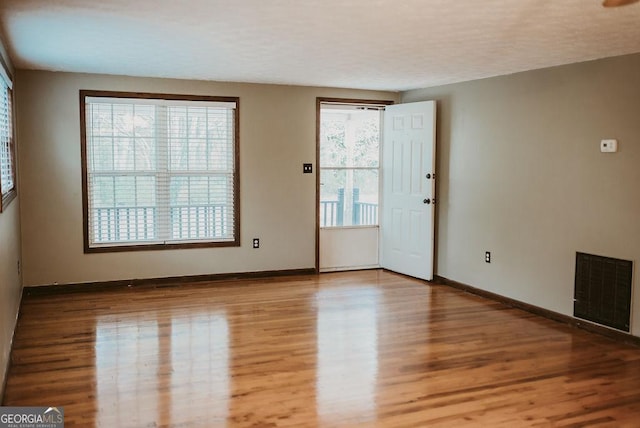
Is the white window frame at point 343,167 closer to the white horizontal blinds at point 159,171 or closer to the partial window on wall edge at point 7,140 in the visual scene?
the white horizontal blinds at point 159,171

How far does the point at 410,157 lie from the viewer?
662cm

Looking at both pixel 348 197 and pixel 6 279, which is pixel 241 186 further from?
pixel 6 279

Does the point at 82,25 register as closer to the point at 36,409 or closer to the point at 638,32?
the point at 36,409

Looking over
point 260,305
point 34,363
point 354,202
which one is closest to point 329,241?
point 354,202

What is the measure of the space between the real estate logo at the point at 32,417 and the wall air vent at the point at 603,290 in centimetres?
393

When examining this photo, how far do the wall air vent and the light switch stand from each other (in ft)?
2.77

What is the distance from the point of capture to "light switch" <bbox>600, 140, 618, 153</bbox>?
444 cm

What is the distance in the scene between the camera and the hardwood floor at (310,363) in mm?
3113

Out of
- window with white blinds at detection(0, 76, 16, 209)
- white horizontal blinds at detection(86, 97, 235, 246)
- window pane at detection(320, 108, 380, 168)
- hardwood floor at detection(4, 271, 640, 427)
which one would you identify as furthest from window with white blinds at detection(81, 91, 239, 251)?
window pane at detection(320, 108, 380, 168)

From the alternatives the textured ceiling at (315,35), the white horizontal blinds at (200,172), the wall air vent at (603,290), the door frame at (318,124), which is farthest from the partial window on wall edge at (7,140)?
the wall air vent at (603,290)

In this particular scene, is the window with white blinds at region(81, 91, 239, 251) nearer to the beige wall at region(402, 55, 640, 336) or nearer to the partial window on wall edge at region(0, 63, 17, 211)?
the partial window on wall edge at region(0, 63, 17, 211)

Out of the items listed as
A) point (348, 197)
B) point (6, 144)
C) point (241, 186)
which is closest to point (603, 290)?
point (348, 197)

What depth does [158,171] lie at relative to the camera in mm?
6156

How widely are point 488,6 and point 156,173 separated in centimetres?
409
